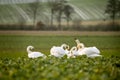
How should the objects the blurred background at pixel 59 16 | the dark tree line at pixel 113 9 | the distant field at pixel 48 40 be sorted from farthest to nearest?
the blurred background at pixel 59 16, the dark tree line at pixel 113 9, the distant field at pixel 48 40

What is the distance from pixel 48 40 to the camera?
868 cm

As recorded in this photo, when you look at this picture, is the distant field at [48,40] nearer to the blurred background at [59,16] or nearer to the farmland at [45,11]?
the blurred background at [59,16]

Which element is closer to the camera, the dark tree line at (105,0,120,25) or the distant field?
the distant field

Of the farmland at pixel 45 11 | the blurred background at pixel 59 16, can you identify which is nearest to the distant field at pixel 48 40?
the blurred background at pixel 59 16

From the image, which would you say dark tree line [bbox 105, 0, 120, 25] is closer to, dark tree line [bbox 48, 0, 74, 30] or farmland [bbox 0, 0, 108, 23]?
farmland [bbox 0, 0, 108, 23]

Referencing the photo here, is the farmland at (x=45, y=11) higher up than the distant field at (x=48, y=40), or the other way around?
the farmland at (x=45, y=11)

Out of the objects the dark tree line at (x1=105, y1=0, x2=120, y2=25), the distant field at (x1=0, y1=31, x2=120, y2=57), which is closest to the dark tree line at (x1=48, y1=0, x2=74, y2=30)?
the distant field at (x1=0, y1=31, x2=120, y2=57)

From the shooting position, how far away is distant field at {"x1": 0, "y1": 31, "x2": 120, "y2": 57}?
850 centimetres

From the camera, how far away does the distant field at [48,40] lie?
8500 mm

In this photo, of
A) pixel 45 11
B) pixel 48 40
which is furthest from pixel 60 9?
pixel 48 40

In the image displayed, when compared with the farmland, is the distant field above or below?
below

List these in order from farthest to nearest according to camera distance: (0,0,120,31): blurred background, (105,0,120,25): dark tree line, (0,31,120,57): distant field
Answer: (0,0,120,31): blurred background → (105,0,120,25): dark tree line → (0,31,120,57): distant field

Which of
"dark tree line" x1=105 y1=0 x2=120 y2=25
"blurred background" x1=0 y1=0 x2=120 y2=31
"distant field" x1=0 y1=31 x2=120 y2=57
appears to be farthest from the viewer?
"blurred background" x1=0 y1=0 x2=120 y2=31

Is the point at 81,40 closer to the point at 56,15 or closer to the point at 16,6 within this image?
the point at 56,15
